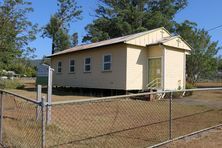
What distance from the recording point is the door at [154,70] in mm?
21391

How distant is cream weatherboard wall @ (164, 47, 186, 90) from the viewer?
21.6m

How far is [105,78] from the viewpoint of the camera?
22500 mm

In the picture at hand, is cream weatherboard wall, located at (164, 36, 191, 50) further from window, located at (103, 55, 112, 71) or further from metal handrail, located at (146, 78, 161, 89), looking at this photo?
window, located at (103, 55, 112, 71)

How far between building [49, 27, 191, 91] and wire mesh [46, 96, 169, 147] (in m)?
8.26

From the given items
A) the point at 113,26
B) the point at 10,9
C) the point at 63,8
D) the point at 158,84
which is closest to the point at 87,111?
the point at 158,84

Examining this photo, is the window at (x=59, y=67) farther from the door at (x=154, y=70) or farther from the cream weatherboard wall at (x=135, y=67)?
the door at (x=154, y=70)

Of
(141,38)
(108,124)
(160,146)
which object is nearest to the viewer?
(160,146)

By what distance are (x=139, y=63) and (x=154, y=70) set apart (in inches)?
43.2

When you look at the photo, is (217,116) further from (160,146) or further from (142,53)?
(142,53)

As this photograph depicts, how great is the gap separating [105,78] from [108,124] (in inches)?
513

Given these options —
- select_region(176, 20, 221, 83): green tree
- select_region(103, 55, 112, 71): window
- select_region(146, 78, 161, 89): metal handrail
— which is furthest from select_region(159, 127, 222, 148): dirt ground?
select_region(176, 20, 221, 83): green tree

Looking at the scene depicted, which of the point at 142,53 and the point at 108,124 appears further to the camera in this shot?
the point at 142,53

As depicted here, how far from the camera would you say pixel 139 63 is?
70.7 feet

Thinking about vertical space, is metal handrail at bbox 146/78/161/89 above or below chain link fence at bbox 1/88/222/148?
above
